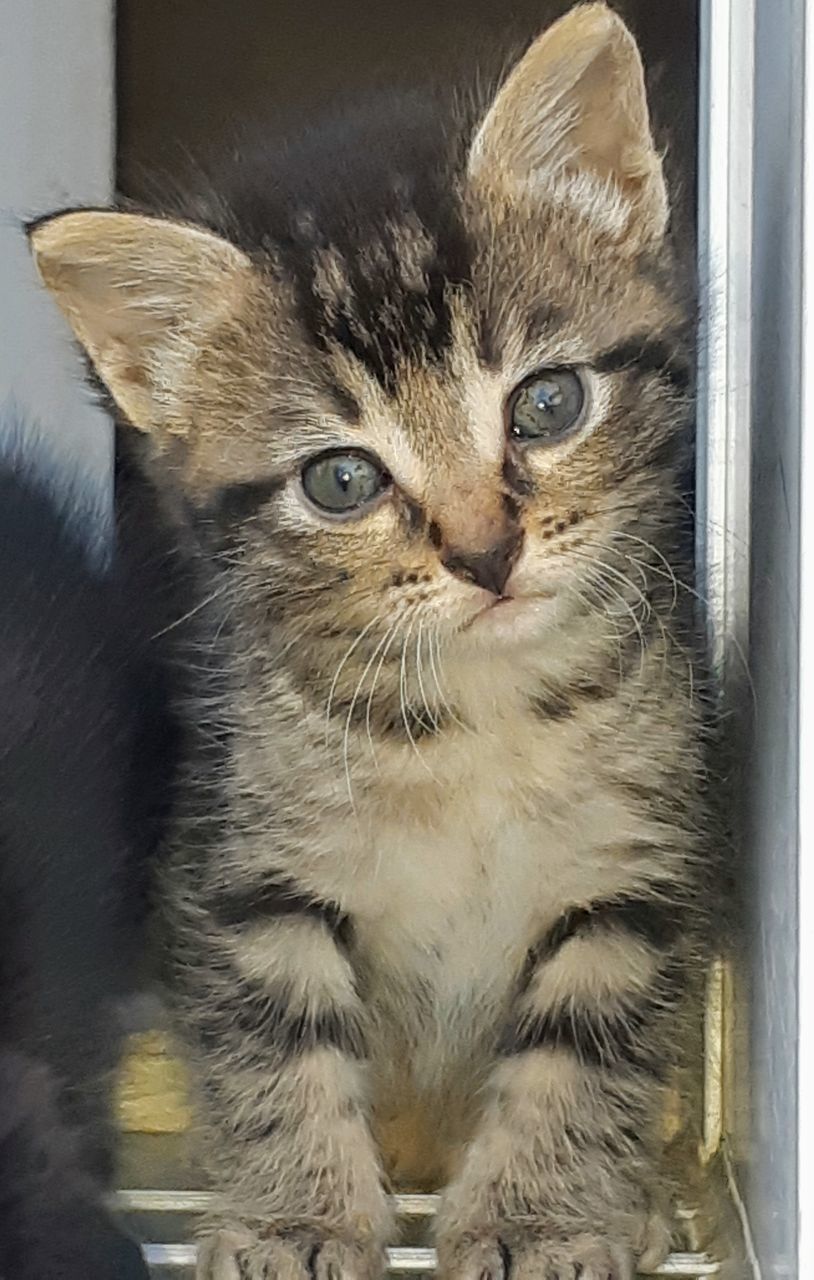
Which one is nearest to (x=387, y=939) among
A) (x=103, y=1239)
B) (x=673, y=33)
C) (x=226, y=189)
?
(x=103, y=1239)

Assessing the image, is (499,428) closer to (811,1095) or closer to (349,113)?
(349,113)

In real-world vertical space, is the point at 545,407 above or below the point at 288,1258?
above

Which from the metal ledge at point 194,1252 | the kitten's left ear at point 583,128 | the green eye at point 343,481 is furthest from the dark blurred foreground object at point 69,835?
the kitten's left ear at point 583,128

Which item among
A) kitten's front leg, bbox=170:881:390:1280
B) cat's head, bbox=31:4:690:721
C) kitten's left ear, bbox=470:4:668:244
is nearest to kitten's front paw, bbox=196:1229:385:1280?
kitten's front leg, bbox=170:881:390:1280

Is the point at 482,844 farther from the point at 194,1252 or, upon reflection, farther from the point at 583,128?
the point at 583,128

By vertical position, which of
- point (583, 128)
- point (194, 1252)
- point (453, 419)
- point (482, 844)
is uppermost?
point (583, 128)

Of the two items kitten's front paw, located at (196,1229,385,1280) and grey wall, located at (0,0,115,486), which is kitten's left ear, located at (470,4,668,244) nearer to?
grey wall, located at (0,0,115,486)

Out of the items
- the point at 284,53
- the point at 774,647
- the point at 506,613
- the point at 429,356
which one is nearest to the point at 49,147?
the point at 284,53
